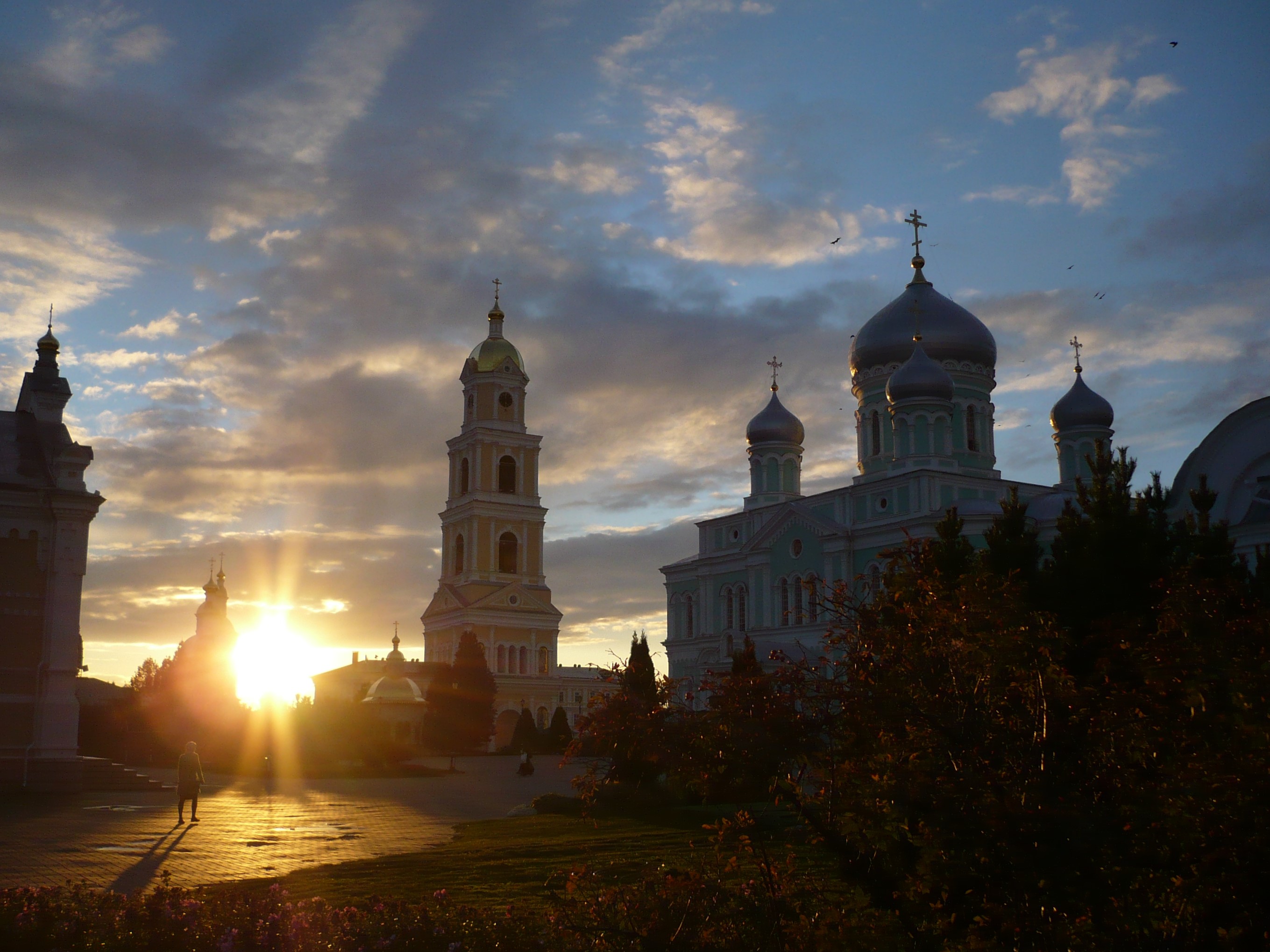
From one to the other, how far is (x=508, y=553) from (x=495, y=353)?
11245 millimetres

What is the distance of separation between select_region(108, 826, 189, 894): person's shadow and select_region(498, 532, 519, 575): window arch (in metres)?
46.8

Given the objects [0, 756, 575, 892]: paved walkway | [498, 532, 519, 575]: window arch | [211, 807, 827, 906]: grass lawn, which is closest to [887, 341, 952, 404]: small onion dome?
[0, 756, 575, 892]: paved walkway

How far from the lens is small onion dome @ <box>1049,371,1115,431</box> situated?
4403cm

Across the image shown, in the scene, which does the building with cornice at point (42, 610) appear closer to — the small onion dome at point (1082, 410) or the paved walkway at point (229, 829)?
the paved walkway at point (229, 829)

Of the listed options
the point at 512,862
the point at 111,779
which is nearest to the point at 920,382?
the point at 111,779

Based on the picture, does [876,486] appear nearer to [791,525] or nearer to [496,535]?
[791,525]

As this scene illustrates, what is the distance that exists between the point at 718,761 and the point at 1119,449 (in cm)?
1270

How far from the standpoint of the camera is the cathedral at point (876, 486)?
4006 centimetres

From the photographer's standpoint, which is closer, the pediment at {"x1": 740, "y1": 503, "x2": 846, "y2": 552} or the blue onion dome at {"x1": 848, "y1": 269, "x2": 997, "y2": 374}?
the pediment at {"x1": 740, "y1": 503, "x2": 846, "y2": 552}

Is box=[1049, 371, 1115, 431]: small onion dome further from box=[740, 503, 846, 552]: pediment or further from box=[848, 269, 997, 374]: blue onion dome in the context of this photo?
box=[740, 503, 846, 552]: pediment

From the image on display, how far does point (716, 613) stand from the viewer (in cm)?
4747

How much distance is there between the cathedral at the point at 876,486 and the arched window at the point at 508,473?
16122mm

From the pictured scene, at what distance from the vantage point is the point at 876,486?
41.0 m

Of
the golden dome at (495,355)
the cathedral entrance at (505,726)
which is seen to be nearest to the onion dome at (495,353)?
the golden dome at (495,355)
